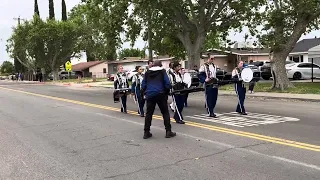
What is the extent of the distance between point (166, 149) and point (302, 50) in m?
47.7

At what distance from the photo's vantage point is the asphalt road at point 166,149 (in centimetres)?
629

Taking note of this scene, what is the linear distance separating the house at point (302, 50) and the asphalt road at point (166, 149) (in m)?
41.2

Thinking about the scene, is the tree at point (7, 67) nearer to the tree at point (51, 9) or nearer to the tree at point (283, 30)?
the tree at point (51, 9)

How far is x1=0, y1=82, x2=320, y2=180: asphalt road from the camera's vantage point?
6285mm

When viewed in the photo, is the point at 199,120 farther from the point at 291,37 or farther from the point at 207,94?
the point at 291,37

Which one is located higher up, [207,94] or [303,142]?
[207,94]

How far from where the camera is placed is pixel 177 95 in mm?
11078

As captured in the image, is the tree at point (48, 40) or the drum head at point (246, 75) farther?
the tree at point (48, 40)

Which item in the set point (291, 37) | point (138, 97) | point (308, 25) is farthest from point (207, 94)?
point (308, 25)

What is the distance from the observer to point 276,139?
8312 millimetres

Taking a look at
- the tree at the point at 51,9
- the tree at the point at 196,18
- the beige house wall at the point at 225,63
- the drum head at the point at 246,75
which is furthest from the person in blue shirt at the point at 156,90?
the tree at the point at 51,9

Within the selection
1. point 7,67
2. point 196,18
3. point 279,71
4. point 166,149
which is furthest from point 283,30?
point 7,67

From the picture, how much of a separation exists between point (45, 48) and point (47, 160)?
58.8 m

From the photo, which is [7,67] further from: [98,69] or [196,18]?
[196,18]
